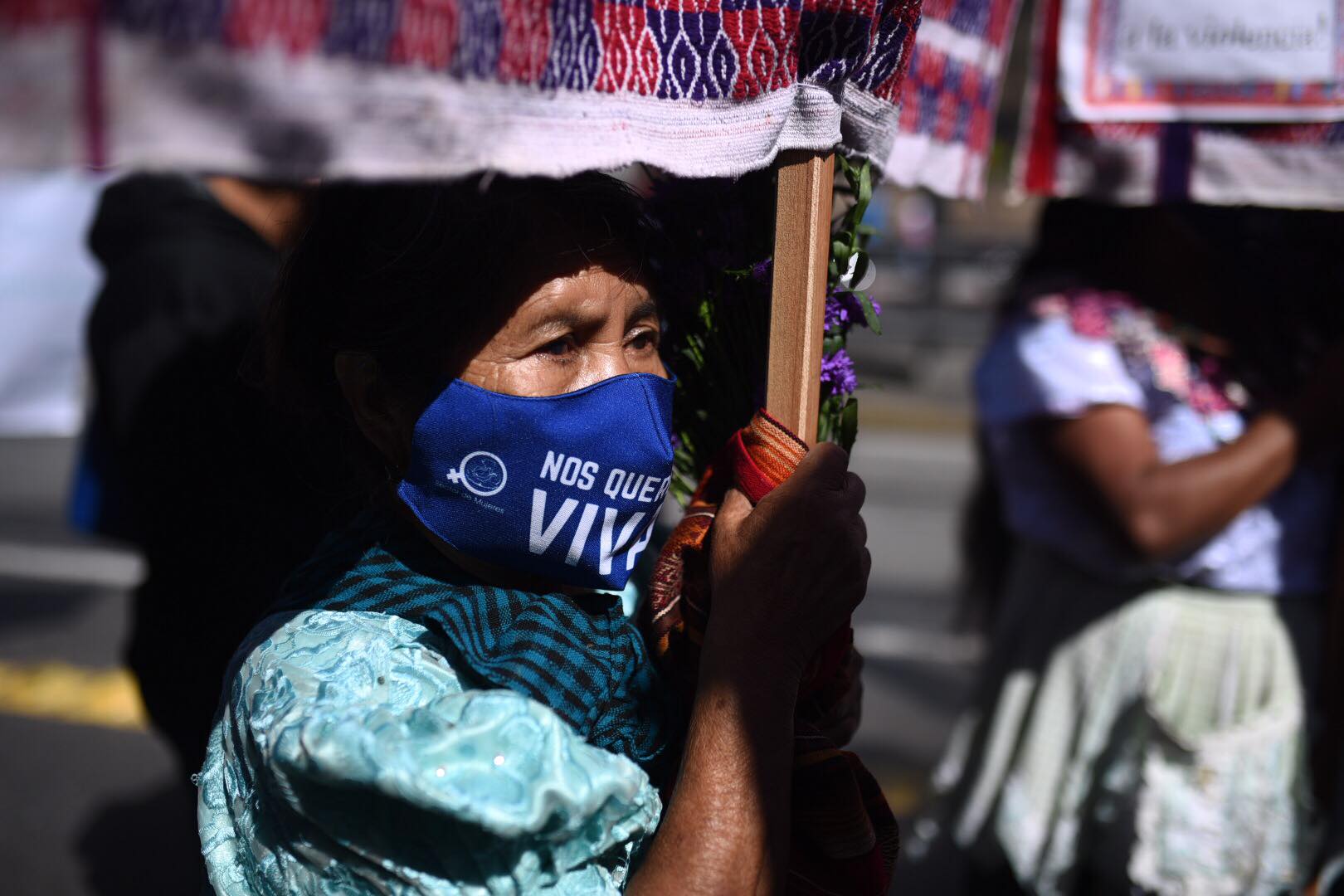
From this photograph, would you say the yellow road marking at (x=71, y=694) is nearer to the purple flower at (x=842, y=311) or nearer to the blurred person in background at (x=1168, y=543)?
the blurred person in background at (x=1168, y=543)

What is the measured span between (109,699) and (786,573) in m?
4.63

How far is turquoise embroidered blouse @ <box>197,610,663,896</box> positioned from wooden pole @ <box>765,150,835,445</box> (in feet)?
1.57

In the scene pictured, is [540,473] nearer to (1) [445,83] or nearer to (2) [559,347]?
(2) [559,347]

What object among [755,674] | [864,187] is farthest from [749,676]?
[864,187]

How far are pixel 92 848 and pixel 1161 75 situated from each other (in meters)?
3.93

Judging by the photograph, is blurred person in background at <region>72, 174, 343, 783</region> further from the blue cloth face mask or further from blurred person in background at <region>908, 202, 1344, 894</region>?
blurred person in background at <region>908, 202, 1344, 894</region>

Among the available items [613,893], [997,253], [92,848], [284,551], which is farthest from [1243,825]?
[997,253]

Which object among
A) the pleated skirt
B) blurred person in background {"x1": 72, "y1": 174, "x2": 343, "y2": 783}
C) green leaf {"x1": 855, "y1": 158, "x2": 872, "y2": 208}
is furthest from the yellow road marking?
green leaf {"x1": 855, "y1": 158, "x2": 872, "y2": 208}

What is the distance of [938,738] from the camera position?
463cm

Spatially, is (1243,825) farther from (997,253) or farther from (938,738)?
(997,253)

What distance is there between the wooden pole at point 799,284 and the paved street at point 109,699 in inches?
114

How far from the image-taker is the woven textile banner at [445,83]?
0.75m

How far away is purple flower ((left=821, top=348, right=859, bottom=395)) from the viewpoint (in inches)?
60.8

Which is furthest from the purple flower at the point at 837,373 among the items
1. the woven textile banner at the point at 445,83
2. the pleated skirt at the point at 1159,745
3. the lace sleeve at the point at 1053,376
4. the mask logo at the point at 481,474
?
the pleated skirt at the point at 1159,745
